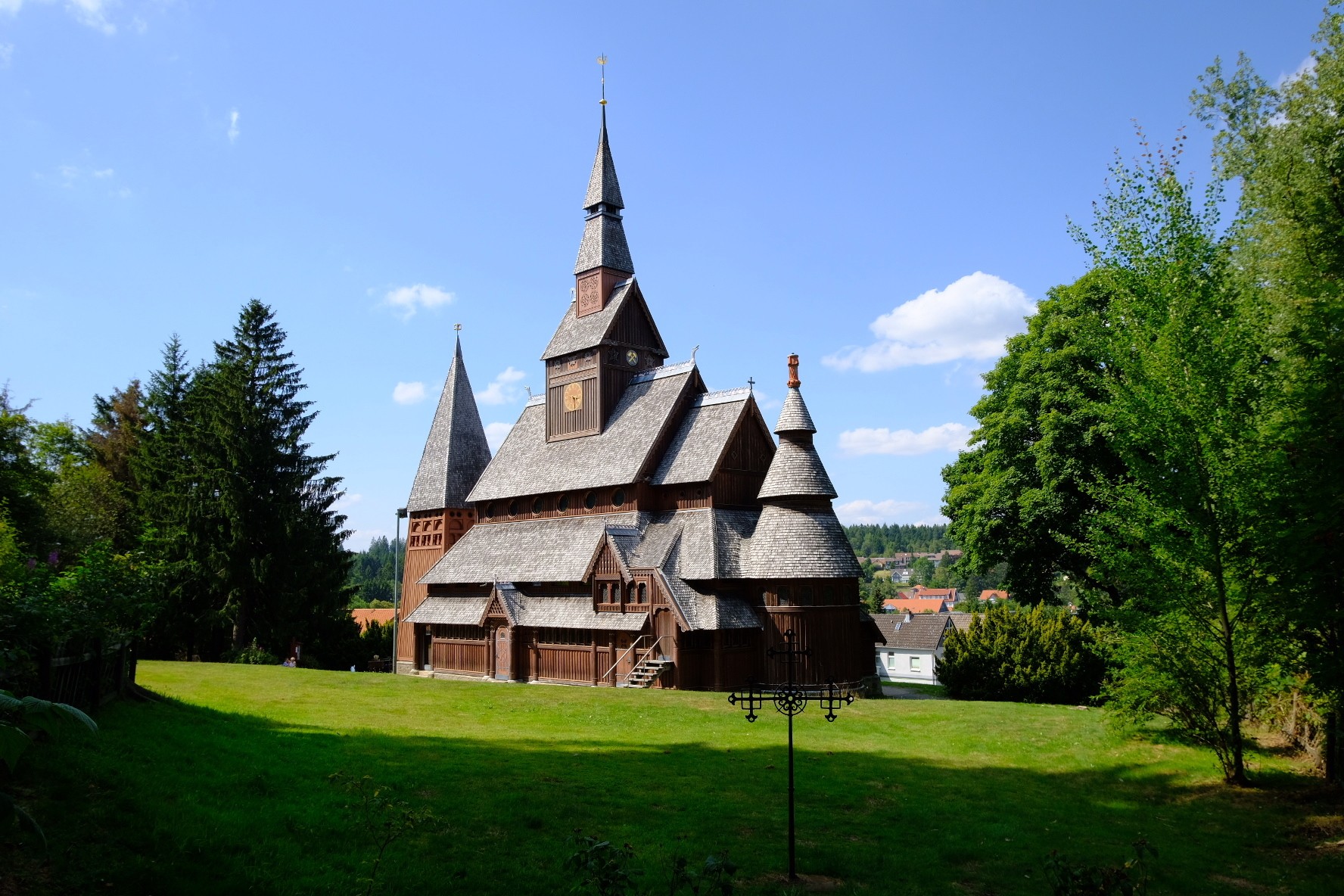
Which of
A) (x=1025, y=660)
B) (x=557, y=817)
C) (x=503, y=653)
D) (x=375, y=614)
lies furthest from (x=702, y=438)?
(x=375, y=614)

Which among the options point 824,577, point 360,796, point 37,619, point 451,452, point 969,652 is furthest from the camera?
point 451,452

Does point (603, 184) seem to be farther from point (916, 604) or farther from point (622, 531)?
point (916, 604)

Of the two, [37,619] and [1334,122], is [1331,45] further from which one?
[37,619]

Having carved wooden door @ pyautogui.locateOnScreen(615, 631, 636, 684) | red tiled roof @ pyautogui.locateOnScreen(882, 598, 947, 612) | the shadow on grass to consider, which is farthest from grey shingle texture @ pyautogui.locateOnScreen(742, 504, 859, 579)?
red tiled roof @ pyautogui.locateOnScreen(882, 598, 947, 612)

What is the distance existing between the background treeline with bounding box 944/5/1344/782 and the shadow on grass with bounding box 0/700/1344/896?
2.37m

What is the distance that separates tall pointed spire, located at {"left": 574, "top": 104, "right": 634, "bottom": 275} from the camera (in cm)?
4272

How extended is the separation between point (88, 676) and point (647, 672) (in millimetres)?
20188

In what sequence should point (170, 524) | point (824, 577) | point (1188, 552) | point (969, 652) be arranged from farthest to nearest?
1. point (170, 524)
2. point (969, 652)
3. point (824, 577)
4. point (1188, 552)

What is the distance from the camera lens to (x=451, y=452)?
47.9 m

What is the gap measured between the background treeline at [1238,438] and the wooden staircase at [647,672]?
15.7 metres

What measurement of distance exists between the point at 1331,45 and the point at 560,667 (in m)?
30.1

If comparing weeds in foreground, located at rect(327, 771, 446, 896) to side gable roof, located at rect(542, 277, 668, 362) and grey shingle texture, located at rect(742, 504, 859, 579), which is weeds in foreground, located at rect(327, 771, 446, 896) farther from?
side gable roof, located at rect(542, 277, 668, 362)

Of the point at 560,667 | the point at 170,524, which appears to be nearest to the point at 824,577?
the point at 560,667

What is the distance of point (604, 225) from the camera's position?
43.3m
